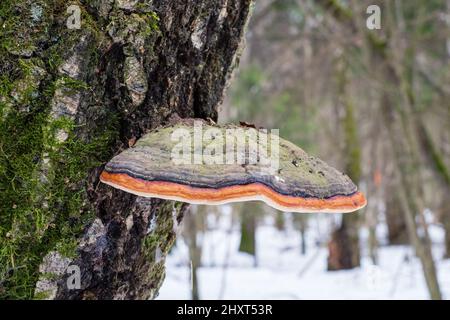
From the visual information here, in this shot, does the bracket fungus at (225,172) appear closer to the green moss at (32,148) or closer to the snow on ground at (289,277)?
the green moss at (32,148)

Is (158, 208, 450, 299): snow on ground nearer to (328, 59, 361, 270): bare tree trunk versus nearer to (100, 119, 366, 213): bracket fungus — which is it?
(328, 59, 361, 270): bare tree trunk

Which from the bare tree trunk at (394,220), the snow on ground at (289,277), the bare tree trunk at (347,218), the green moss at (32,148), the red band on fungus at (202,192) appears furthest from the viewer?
the bare tree trunk at (394,220)

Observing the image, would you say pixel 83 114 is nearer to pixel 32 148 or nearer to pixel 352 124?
pixel 32 148

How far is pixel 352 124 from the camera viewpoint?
1136 centimetres

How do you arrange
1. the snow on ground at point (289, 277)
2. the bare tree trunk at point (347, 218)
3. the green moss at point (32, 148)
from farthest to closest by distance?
the bare tree trunk at point (347, 218), the snow on ground at point (289, 277), the green moss at point (32, 148)

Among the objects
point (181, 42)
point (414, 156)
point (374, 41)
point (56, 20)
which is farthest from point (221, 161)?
point (374, 41)

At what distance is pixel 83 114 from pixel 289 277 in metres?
7.64

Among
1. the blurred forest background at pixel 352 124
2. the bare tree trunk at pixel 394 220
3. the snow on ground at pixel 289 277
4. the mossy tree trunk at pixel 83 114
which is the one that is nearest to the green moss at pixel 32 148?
the mossy tree trunk at pixel 83 114

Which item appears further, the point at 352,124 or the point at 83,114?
the point at 352,124

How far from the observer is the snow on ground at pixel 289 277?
20.0 feet

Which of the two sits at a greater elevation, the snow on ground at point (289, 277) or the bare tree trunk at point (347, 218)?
the bare tree trunk at point (347, 218)

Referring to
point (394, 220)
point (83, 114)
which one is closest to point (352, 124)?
point (394, 220)

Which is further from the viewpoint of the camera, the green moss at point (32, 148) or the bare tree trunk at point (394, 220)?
the bare tree trunk at point (394, 220)

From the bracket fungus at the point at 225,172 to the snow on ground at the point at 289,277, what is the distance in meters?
1.78
